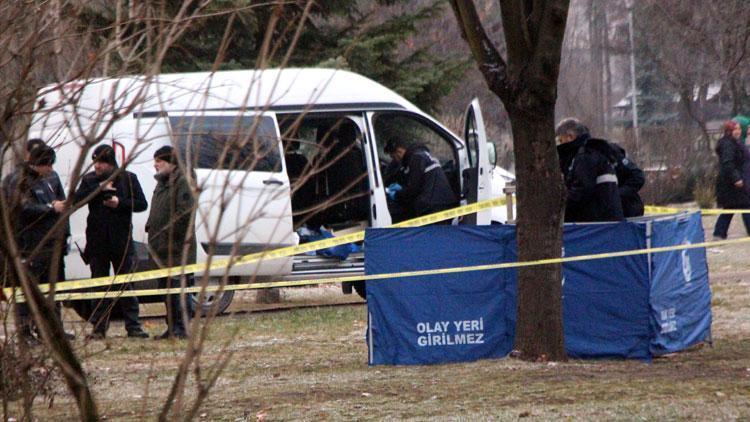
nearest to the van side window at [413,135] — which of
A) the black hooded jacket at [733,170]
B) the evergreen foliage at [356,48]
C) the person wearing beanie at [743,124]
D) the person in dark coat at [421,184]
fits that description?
the person in dark coat at [421,184]

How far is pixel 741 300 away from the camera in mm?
12320

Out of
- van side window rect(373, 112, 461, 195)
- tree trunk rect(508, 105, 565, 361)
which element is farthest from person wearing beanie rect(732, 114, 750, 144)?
tree trunk rect(508, 105, 565, 361)

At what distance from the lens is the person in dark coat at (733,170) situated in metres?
16.2

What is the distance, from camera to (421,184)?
43.0ft

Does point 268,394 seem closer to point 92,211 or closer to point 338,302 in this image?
point 92,211

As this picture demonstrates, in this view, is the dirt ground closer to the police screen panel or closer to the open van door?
the police screen panel

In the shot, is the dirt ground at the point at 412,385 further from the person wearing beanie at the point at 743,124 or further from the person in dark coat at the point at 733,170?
the person wearing beanie at the point at 743,124

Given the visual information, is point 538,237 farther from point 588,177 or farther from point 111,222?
point 111,222

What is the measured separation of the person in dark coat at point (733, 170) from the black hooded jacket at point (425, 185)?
190 inches

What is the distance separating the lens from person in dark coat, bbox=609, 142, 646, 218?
9.73 metres

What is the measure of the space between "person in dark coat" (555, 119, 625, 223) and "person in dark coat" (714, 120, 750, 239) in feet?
24.1

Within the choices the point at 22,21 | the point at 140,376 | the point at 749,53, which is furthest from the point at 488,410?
the point at 749,53

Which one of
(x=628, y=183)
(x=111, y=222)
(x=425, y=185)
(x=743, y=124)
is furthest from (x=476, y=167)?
(x=743, y=124)

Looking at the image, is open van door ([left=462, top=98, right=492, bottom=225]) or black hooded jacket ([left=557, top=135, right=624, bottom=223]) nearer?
black hooded jacket ([left=557, top=135, right=624, bottom=223])
